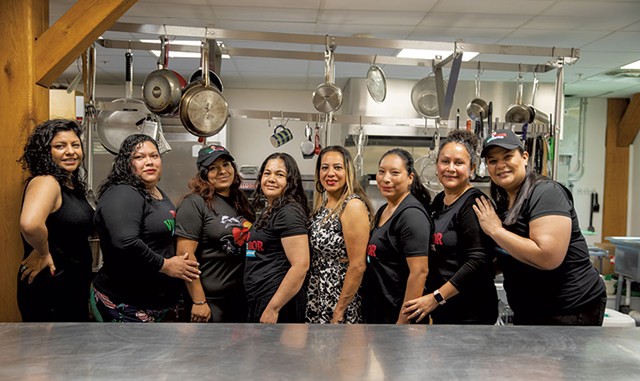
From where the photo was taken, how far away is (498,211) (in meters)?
2.26

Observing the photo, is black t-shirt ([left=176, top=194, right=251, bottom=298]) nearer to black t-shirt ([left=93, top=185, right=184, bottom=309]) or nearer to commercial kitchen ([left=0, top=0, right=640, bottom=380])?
black t-shirt ([left=93, top=185, right=184, bottom=309])

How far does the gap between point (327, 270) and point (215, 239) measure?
20.9 inches

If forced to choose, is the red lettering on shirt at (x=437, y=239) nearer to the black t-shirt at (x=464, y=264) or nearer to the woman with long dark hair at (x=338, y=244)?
the black t-shirt at (x=464, y=264)

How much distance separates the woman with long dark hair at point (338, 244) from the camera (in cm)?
235

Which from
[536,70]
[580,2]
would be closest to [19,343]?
[536,70]

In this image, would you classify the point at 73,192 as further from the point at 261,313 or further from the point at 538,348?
the point at 538,348

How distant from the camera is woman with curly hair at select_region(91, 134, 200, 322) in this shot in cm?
223

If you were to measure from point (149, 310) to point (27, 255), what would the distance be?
0.56 m

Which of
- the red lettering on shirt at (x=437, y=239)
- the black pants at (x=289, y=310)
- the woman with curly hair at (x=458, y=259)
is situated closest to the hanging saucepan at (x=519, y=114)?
the woman with curly hair at (x=458, y=259)

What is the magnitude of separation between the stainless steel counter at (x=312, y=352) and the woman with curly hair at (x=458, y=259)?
762 millimetres

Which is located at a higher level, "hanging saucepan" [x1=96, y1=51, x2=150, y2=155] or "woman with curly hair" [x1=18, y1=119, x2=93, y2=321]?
"hanging saucepan" [x1=96, y1=51, x2=150, y2=155]

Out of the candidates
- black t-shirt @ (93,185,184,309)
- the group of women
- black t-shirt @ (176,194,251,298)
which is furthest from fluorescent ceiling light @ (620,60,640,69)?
black t-shirt @ (93,185,184,309)

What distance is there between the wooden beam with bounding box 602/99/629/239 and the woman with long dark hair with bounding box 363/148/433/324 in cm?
619

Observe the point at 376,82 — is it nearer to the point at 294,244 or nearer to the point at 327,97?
the point at 327,97
